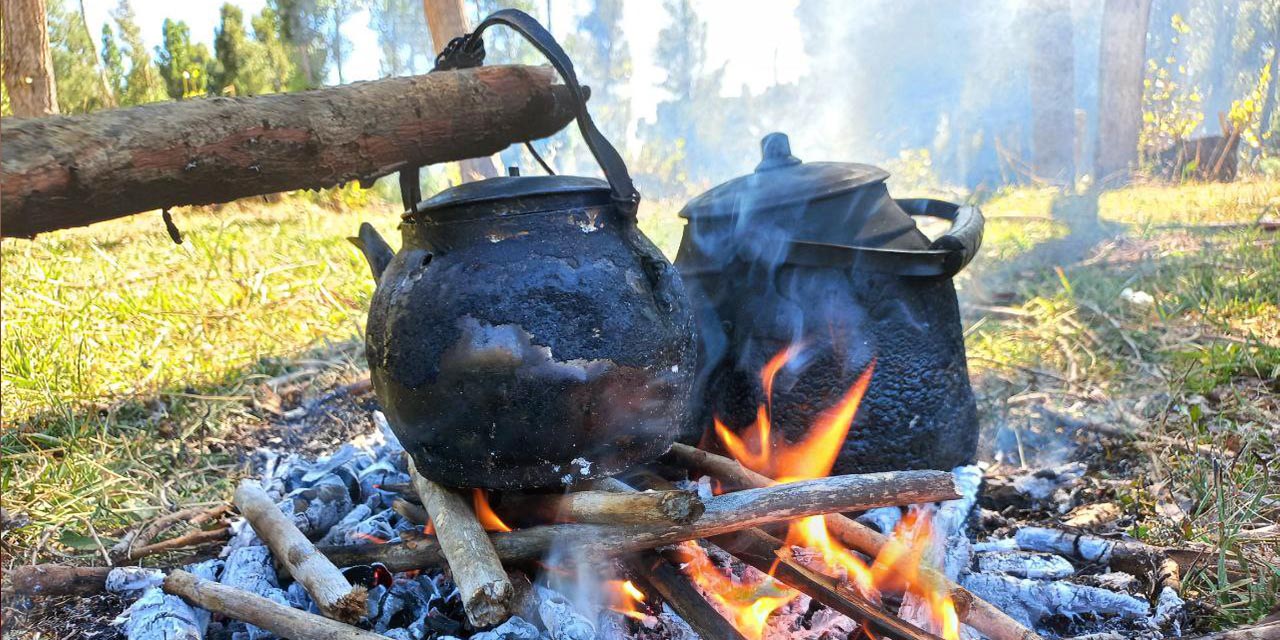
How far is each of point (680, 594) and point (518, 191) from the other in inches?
38.9

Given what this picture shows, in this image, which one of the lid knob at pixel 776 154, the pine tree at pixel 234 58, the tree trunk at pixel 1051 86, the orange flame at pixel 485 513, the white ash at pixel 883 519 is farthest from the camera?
the pine tree at pixel 234 58

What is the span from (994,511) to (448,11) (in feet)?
17.1

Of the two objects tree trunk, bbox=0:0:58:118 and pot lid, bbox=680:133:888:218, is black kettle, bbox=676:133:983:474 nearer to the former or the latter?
pot lid, bbox=680:133:888:218

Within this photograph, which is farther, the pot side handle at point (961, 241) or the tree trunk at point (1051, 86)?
the tree trunk at point (1051, 86)

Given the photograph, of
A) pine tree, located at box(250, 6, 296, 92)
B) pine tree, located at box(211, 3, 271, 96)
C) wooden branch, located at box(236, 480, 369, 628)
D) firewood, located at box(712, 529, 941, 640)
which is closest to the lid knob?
firewood, located at box(712, 529, 941, 640)

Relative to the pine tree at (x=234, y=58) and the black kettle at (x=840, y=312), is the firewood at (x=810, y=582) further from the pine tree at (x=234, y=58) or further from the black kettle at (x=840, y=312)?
the pine tree at (x=234, y=58)

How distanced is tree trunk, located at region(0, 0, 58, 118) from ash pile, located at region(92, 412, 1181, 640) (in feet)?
21.3

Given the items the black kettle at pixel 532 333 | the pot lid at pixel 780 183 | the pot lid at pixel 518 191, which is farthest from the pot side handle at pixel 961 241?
the pot lid at pixel 518 191

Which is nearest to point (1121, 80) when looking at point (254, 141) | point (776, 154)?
point (776, 154)

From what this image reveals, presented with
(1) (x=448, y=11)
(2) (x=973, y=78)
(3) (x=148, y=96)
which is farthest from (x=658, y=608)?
(2) (x=973, y=78)

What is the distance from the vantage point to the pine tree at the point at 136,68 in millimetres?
10855

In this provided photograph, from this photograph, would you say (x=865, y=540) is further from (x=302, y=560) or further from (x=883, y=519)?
(x=302, y=560)

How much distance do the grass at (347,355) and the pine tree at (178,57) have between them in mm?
4972

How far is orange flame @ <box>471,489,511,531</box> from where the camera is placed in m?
1.97
